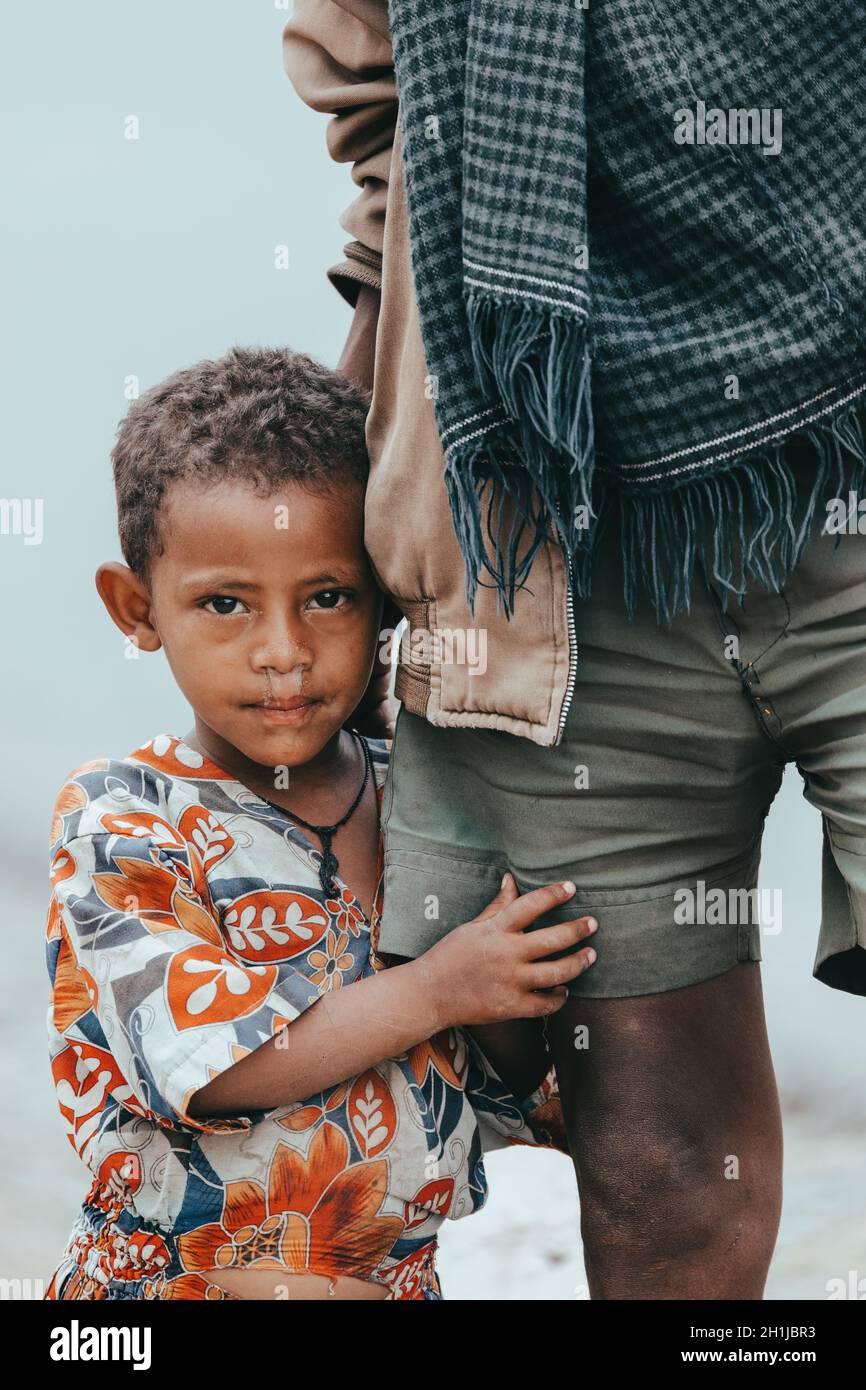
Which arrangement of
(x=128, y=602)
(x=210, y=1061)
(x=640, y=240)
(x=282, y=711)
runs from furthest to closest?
(x=128, y=602)
(x=282, y=711)
(x=210, y=1061)
(x=640, y=240)

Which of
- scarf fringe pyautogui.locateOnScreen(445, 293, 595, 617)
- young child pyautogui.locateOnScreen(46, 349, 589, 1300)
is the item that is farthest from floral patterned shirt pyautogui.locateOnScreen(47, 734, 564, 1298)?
scarf fringe pyautogui.locateOnScreen(445, 293, 595, 617)

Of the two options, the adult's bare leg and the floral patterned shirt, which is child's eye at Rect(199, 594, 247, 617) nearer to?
the floral patterned shirt

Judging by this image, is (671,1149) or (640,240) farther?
(671,1149)

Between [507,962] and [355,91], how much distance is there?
711mm

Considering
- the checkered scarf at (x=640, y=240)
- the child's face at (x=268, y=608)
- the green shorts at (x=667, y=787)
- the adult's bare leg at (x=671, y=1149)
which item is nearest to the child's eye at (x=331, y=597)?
the child's face at (x=268, y=608)

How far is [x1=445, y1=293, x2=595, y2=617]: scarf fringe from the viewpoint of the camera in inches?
34.3

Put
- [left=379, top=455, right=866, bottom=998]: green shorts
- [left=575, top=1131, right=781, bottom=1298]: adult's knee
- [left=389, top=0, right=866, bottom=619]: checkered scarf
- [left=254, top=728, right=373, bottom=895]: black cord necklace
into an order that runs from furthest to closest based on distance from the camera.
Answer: [left=254, top=728, right=373, bottom=895]: black cord necklace → [left=575, top=1131, right=781, bottom=1298]: adult's knee → [left=379, top=455, right=866, bottom=998]: green shorts → [left=389, top=0, right=866, bottom=619]: checkered scarf

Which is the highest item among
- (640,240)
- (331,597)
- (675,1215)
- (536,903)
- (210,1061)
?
(640,240)

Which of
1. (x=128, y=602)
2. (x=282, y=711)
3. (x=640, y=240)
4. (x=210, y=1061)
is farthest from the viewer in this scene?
(x=128, y=602)

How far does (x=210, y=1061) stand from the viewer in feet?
3.44

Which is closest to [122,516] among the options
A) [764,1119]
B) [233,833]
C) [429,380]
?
[233,833]

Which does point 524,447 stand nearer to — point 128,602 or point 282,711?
point 282,711

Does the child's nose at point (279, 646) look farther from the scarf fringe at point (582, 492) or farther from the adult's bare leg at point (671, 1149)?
the adult's bare leg at point (671, 1149)

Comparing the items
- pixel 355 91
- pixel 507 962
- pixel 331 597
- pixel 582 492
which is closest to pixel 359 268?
pixel 355 91
